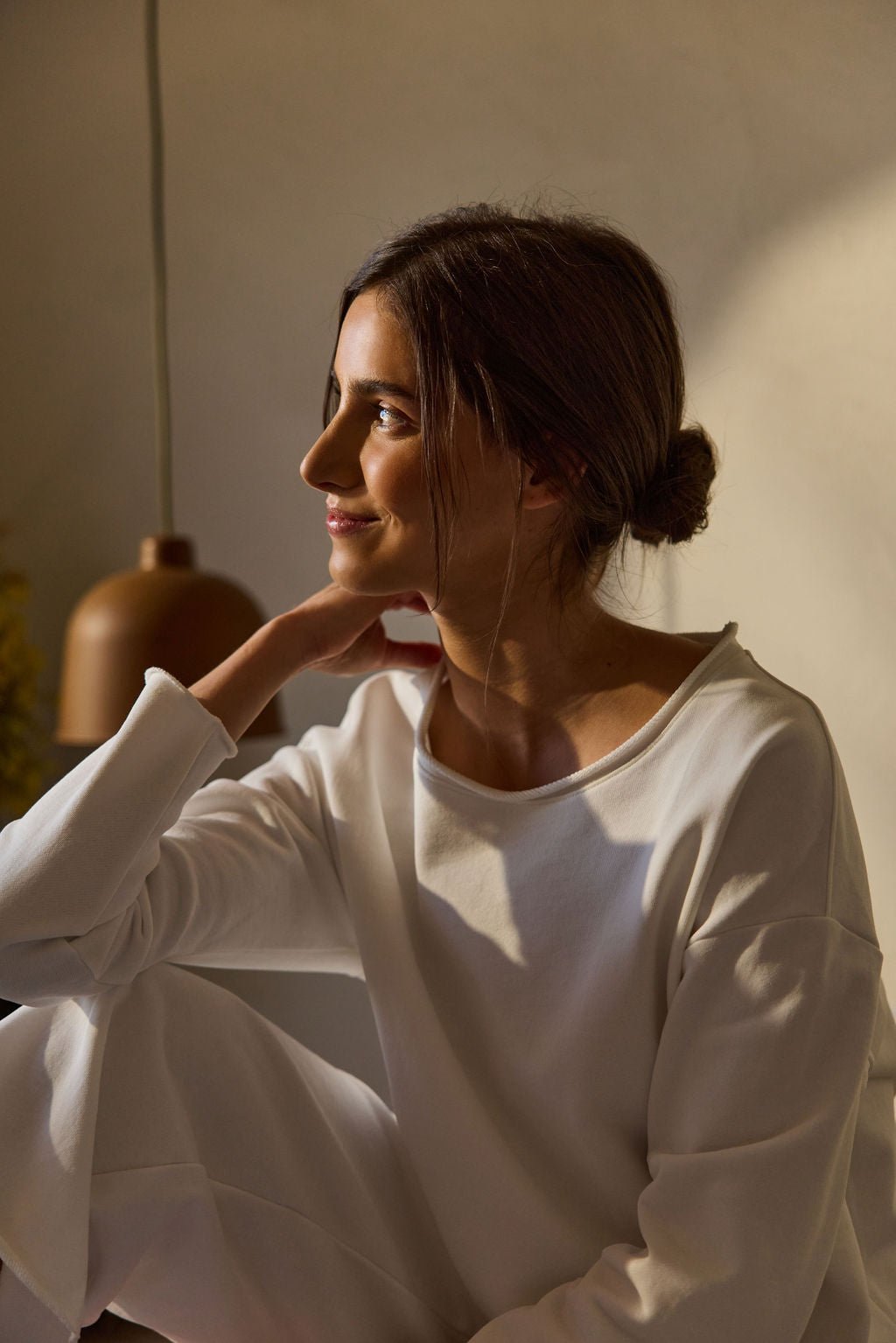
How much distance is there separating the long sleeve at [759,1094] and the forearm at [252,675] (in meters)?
0.48

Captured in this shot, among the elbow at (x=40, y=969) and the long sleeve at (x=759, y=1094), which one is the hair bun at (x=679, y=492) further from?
the elbow at (x=40, y=969)

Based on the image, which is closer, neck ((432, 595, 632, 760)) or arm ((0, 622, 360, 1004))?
arm ((0, 622, 360, 1004))

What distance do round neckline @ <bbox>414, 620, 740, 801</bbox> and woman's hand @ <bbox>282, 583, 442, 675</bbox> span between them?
15cm

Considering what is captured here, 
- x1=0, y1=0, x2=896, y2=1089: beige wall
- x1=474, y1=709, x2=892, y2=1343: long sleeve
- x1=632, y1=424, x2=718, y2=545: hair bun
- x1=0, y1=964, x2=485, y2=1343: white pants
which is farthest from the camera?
x1=0, y1=0, x2=896, y2=1089: beige wall

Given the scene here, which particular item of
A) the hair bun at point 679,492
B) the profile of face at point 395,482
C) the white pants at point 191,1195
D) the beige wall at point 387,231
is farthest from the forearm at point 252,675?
the beige wall at point 387,231

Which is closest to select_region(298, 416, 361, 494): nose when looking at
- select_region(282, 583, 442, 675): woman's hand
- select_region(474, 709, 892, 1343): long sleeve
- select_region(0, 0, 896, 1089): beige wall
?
select_region(282, 583, 442, 675): woman's hand

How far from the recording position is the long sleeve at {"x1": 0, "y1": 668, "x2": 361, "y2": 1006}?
115cm

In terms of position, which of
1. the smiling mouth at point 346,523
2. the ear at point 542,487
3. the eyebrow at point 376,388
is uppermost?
the eyebrow at point 376,388

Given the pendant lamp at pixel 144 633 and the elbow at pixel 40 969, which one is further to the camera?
the pendant lamp at pixel 144 633

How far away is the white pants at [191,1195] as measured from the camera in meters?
1.12

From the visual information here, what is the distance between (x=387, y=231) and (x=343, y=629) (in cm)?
85

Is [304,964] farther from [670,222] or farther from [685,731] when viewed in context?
[670,222]

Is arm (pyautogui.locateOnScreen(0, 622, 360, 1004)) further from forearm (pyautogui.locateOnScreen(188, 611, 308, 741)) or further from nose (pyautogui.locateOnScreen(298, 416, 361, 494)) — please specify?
nose (pyautogui.locateOnScreen(298, 416, 361, 494))

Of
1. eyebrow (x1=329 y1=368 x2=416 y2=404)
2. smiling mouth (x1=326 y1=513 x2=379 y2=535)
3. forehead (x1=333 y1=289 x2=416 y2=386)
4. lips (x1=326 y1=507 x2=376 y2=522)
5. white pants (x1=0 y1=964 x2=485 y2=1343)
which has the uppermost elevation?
forehead (x1=333 y1=289 x2=416 y2=386)
